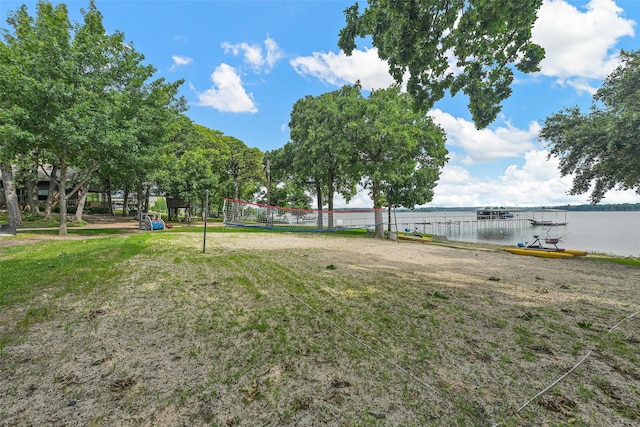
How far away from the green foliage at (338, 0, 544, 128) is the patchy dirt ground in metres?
5.17

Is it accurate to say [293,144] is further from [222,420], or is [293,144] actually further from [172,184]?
[222,420]

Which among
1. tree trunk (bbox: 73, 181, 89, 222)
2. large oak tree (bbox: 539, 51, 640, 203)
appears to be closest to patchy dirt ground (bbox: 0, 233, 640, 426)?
large oak tree (bbox: 539, 51, 640, 203)

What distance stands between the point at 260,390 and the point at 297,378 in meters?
0.39

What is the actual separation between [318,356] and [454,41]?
740 cm

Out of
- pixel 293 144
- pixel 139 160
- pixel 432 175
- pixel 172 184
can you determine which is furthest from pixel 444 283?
pixel 172 184

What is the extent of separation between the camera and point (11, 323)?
3.97 metres

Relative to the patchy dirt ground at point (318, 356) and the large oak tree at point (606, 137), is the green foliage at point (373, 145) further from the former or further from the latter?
the patchy dirt ground at point (318, 356)

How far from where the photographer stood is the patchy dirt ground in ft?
7.79

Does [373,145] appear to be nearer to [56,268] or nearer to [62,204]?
[56,268]

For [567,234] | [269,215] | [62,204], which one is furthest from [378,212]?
[567,234]

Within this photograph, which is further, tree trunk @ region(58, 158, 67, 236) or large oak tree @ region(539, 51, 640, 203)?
tree trunk @ region(58, 158, 67, 236)

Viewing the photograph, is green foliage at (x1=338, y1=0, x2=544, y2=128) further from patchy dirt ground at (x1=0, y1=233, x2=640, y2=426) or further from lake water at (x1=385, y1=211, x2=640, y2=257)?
lake water at (x1=385, y1=211, x2=640, y2=257)

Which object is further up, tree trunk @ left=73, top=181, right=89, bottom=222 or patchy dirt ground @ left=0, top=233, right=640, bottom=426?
tree trunk @ left=73, top=181, right=89, bottom=222

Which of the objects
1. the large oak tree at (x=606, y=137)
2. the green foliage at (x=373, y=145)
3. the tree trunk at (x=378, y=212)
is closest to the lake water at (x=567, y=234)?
the tree trunk at (x=378, y=212)
